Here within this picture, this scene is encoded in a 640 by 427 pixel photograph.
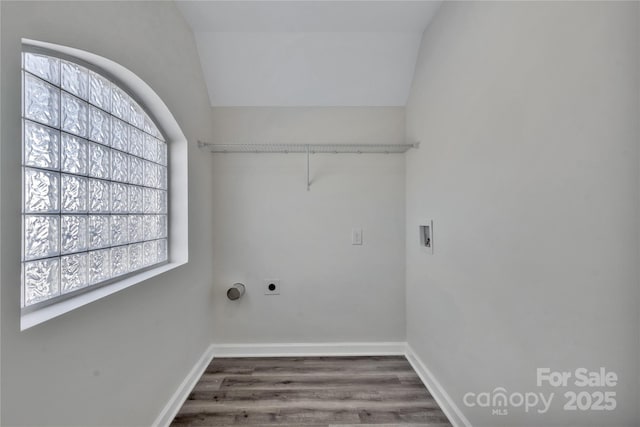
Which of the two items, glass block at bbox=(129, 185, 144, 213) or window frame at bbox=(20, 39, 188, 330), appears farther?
glass block at bbox=(129, 185, 144, 213)

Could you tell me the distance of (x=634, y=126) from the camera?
2.20ft

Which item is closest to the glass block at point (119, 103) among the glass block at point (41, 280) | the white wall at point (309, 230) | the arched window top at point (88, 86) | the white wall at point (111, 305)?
the arched window top at point (88, 86)

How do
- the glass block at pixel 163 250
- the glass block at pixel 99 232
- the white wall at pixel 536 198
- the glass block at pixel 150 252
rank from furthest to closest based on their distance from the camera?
the glass block at pixel 163 250 < the glass block at pixel 150 252 < the glass block at pixel 99 232 < the white wall at pixel 536 198

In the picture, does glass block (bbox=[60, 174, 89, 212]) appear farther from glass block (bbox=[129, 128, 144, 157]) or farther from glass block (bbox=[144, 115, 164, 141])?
glass block (bbox=[144, 115, 164, 141])

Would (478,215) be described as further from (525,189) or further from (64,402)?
(64,402)

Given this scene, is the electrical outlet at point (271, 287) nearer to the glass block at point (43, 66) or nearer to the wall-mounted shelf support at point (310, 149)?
the wall-mounted shelf support at point (310, 149)

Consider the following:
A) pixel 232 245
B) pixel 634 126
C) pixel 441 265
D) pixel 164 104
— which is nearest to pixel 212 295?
pixel 232 245

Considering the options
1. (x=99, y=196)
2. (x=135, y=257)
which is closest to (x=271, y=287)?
(x=135, y=257)

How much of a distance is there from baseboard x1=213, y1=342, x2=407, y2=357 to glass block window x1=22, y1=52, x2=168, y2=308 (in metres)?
1.15

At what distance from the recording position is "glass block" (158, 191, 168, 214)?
169 centimetres

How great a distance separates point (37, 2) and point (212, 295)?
1.95m

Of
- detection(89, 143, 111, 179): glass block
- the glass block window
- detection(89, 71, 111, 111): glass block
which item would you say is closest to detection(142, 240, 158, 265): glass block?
the glass block window

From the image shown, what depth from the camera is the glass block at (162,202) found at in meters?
1.69

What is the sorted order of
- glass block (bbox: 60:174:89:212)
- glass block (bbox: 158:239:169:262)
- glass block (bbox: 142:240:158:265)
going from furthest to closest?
Answer: glass block (bbox: 158:239:169:262), glass block (bbox: 142:240:158:265), glass block (bbox: 60:174:89:212)
